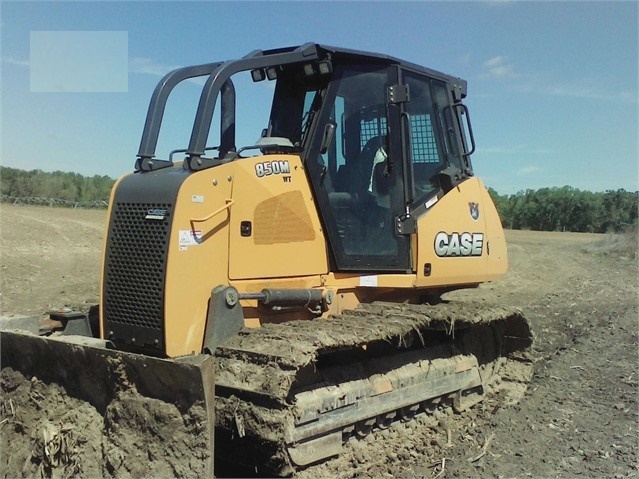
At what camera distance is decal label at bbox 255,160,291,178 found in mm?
4667

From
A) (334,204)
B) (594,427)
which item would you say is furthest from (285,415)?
(594,427)

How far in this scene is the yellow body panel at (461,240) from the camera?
5.58 metres

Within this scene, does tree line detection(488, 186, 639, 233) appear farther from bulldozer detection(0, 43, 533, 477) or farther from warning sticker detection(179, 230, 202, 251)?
warning sticker detection(179, 230, 202, 251)

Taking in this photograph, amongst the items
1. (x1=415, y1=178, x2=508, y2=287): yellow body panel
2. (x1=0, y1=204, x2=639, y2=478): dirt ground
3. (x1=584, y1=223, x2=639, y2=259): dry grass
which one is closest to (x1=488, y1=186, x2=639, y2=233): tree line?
(x1=584, y1=223, x2=639, y2=259): dry grass

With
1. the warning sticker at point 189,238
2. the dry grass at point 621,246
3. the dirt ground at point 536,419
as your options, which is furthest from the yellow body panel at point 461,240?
the dry grass at point 621,246

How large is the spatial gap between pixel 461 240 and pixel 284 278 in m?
1.96

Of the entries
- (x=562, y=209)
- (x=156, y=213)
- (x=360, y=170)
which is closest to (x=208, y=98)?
(x=156, y=213)

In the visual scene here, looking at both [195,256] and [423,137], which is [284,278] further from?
[423,137]

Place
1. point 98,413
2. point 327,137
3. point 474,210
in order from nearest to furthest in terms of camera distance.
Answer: point 98,413 < point 327,137 < point 474,210

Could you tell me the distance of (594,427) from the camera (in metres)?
5.84

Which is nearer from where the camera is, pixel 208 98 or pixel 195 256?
pixel 195 256

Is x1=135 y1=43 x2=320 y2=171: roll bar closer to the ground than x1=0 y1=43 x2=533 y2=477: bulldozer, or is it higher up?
higher up

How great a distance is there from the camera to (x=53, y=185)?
4809 centimetres

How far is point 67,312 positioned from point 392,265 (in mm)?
2567
